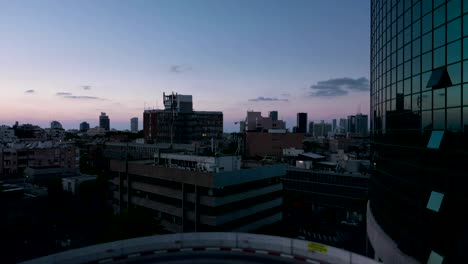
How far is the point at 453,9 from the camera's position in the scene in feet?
75.6

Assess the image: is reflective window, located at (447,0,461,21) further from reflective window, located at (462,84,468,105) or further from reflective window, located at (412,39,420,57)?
reflective window, located at (462,84,468,105)

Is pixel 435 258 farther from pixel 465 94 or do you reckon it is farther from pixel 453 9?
pixel 453 9

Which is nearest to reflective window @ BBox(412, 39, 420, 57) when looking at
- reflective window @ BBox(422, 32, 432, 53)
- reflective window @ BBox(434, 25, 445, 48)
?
reflective window @ BBox(422, 32, 432, 53)

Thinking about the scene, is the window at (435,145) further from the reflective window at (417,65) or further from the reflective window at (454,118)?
the reflective window at (417,65)

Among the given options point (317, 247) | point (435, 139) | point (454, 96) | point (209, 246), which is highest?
point (454, 96)

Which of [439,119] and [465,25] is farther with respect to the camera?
[439,119]

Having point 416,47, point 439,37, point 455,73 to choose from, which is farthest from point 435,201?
point 416,47

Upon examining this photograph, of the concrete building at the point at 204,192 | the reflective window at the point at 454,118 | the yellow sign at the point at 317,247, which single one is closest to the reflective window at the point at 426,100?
the reflective window at the point at 454,118

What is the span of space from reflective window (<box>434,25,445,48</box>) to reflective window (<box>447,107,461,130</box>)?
5.49 meters

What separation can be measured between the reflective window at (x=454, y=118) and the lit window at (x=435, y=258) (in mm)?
10013

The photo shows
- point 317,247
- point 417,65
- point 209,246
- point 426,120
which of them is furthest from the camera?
point 209,246

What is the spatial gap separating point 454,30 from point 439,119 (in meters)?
6.79

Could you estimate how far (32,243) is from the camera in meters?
62.6

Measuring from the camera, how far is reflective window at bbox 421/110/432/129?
25891 millimetres
